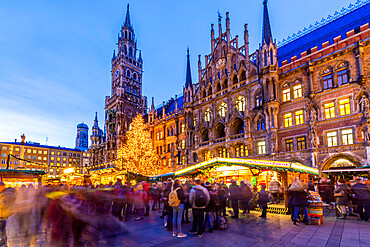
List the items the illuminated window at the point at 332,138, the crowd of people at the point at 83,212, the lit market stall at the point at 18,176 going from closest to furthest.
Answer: the crowd of people at the point at 83,212 < the lit market stall at the point at 18,176 < the illuminated window at the point at 332,138

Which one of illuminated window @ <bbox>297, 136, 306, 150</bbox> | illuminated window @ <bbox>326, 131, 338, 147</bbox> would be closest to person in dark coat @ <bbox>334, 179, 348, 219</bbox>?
illuminated window @ <bbox>326, 131, 338, 147</bbox>

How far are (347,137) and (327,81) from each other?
5.88 meters

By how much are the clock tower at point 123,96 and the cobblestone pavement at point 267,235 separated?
44901 millimetres

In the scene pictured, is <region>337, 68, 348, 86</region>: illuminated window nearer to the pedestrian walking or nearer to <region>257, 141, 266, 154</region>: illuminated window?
<region>257, 141, 266, 154</region>: illuminated window

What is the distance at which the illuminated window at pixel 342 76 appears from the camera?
2174 centimetres

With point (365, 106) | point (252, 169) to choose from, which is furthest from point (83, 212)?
point (365, 106)

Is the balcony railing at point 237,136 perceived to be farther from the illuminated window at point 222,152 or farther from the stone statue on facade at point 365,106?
the stone statue on facade at point 365,106

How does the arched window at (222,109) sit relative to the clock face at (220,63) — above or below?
below

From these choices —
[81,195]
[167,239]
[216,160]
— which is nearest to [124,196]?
[167,239]

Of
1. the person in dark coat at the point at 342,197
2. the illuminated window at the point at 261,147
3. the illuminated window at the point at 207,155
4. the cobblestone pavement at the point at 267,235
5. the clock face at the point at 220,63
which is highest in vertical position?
the clock face at the point at 220,63

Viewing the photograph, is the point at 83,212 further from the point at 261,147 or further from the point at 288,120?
the point at 288,120

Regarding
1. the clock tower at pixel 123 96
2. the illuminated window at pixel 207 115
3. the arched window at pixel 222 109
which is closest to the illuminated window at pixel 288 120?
the arched window at pixel 222 109

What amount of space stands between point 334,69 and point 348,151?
8.07 metres

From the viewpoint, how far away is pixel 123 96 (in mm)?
54531
